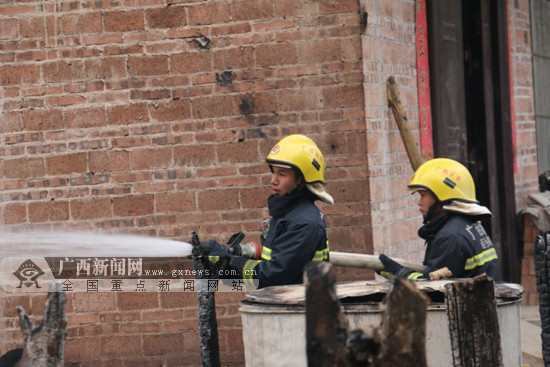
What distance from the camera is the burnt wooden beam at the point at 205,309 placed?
20.4ft

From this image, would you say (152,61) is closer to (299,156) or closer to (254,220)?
(254,220)

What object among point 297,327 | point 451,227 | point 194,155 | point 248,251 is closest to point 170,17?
point 194,155

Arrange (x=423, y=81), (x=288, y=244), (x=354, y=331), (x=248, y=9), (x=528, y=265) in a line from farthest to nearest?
(x=528, y=265) < (x=423, y=81) < (x=248, y=9) < (x=288, y=244) < (x=354, y=331)

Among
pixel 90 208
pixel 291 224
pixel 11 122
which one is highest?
pixel 11 122

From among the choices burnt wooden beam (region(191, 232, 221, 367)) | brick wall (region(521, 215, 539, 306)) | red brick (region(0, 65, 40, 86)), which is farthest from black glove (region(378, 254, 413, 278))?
brick wall (region(521, 215, 539, 306))

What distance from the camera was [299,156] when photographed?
6191 mm

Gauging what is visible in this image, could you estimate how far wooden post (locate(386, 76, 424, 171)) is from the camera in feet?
27.8

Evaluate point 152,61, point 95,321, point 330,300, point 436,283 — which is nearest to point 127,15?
point 152,61

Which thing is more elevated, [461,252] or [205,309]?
[461,252]

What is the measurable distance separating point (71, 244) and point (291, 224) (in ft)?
9.48

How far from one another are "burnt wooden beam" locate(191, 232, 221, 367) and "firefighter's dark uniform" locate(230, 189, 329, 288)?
Answer: 0.18 meters

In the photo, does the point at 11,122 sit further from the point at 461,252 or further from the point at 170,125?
the point at 461,252

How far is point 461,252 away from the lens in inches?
240
